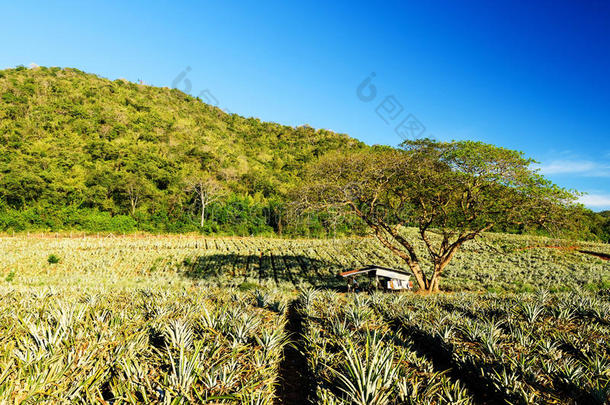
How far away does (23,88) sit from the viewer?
7469 cm

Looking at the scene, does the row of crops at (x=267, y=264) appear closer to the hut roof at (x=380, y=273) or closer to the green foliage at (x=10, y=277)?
the green foliage at (x=10, y=277)

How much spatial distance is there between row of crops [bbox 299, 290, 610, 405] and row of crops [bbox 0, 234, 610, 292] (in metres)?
10.2

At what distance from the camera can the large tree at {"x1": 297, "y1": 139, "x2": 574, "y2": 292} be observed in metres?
14.5

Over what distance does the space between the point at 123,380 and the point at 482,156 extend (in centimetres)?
1751

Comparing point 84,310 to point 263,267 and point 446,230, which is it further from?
point 263,267

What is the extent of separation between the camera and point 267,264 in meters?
29.3

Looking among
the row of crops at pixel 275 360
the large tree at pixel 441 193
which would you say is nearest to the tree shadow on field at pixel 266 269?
the large tree at pixel 441 193

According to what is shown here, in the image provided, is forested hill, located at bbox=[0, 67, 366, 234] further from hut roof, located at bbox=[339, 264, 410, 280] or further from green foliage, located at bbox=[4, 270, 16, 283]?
hut roof, located at bbox=[339, 264, 410, 280]

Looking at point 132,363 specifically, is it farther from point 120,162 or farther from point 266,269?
point 120,162

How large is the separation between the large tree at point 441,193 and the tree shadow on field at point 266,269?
690 cm

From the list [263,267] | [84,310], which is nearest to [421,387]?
[84,310]

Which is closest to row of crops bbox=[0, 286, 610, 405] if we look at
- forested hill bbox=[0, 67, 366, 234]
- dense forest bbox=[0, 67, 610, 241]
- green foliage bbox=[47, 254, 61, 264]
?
dense forest bbox=[0, 67, 610, 241]

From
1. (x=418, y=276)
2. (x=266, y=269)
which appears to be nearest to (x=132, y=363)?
(x=418, y=276)

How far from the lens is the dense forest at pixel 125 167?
152 feet
